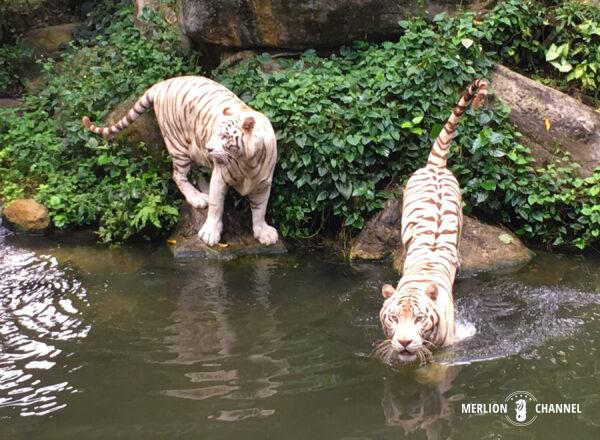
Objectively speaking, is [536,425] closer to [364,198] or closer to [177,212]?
[364,198]

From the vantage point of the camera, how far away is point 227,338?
183 inches

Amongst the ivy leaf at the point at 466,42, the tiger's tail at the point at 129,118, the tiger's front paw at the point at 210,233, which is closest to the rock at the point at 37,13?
the tiger's tail at the point at 129,118

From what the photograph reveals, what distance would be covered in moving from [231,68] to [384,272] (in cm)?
290

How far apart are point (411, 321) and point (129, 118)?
3851 millimetres

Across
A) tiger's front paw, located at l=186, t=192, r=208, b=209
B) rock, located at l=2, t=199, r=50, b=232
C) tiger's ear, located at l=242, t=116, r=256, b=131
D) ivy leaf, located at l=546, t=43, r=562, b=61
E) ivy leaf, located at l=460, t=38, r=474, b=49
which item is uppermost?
ivy leaf, located at l=460, t=38, r=474, b=49

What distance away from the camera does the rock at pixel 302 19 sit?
6.90 m

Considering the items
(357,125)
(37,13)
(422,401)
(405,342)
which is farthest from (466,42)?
(37,13)

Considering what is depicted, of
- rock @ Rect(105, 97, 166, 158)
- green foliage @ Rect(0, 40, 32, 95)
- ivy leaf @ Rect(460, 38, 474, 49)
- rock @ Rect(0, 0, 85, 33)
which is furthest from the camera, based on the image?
rock @ Rect(0, 0, 85, 33)

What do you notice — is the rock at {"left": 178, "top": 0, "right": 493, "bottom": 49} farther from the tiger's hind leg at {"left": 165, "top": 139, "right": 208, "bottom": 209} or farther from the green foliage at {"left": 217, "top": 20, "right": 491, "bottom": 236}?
the tiger's hind leg at {"left": 165, "top": 139, "right": 208, "bottom": 209}

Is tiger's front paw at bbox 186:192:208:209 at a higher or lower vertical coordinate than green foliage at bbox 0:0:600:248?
lower

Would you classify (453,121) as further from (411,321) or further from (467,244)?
(411,321)

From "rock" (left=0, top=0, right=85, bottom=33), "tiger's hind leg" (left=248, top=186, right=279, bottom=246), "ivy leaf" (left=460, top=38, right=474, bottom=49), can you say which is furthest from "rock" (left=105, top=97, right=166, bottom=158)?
"rock" (left=0, top=0, right=85, bottom=33)

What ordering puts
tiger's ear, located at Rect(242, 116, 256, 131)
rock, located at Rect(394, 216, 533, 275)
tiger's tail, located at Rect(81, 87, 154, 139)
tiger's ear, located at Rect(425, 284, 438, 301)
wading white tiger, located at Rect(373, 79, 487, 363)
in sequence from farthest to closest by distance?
tiger's tail, located at Rect(81, 87, 154, 139), rock, located at Rect(394, 216, 533, 275), tiger's ear, located at Rect(242, 116, 256, 131), tiger's ear, located at Rect(425, 284, 438, 301), wading white tiger, located at Rect(373, 79, 487, 363)

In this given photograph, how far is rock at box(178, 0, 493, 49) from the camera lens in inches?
272
